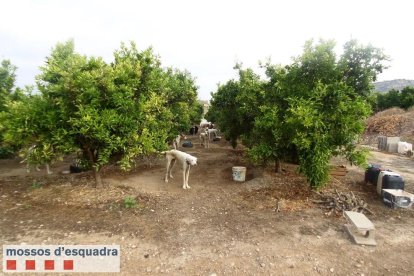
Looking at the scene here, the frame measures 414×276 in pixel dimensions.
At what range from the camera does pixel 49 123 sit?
29.8 ft

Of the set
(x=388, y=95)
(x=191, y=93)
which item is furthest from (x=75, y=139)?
(x=388, y=95)

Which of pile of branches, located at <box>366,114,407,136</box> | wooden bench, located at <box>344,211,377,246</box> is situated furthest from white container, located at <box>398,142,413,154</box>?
wooden bench, located at <box>344,211,377,246</box>

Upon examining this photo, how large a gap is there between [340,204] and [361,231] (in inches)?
82.1

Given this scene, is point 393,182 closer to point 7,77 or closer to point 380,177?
point 380,177

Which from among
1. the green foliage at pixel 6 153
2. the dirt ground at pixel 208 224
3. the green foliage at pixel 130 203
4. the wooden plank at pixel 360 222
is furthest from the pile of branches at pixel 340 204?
the green foliage at pixel 6 153

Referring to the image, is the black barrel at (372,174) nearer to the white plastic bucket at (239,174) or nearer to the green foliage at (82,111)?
the white plastic bucket at (239,174)

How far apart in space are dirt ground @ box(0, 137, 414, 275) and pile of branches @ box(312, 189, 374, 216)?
1.16ft

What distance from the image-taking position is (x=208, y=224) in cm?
795

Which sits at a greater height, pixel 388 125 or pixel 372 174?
pixel 388 125

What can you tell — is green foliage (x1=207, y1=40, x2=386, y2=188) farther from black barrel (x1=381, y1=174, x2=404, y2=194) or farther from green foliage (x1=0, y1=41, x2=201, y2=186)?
green foliage (x1=0, y1=41, x2=201, y2=186)

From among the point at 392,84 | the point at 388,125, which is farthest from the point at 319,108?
the point at 392,84

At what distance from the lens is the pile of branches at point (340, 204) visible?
8844 mm

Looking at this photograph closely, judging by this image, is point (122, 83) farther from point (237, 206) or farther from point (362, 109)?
point (362, 109)

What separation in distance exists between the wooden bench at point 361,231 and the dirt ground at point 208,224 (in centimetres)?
20
